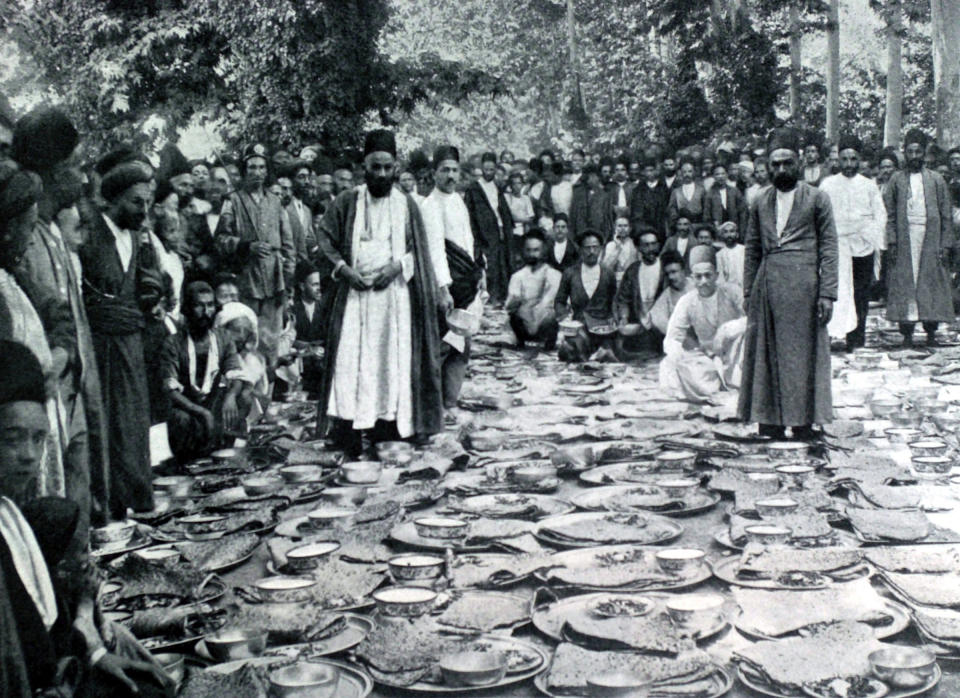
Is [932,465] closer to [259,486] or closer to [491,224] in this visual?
[259,486]

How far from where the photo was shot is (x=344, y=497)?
18.8 feet

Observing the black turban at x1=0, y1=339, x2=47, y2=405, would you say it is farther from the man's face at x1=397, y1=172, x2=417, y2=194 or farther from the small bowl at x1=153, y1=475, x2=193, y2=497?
the man's face at x1=397, y1=172, x2=417, y2=194

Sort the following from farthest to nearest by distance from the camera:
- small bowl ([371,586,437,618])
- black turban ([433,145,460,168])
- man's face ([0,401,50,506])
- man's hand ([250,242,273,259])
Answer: black turban ([433,145,460,168])
man's hand ([250,242,273,259])
small bowl ([371,586,437,618])
man's face ([0,401,50,506])

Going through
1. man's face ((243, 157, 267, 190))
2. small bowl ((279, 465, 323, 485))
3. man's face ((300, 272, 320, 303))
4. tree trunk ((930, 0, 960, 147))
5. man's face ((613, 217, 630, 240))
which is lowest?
small bowl ((279, 465, 323, 485))

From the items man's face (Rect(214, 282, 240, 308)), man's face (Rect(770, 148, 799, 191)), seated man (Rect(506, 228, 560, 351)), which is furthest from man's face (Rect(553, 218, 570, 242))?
man's face (Rect(770, 148, 799, 191))

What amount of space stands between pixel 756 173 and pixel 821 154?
2984mm

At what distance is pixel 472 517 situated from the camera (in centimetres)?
521

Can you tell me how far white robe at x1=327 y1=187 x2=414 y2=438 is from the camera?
734 cm

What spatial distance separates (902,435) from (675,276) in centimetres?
461

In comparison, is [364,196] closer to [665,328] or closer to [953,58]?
[665,328]

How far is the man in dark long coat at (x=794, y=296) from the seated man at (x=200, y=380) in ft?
11.2

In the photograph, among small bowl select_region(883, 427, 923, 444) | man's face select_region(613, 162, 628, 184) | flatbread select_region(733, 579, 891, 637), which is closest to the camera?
flatbread select_region(733, 579, 891, 637)

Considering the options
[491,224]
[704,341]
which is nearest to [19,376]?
[704,341]

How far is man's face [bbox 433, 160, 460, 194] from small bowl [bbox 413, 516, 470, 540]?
5155 millimetres
